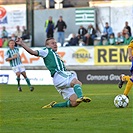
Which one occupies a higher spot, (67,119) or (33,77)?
(67,119)

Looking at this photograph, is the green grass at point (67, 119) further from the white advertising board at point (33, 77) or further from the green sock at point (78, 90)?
the white advertising board at point (33, 77)

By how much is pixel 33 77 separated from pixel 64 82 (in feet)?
52.6

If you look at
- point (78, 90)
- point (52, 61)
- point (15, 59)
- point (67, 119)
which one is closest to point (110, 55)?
point (15, 59)

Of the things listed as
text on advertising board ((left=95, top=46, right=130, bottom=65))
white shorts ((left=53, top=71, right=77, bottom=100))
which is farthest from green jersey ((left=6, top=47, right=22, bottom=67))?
white shorts ((left=53, top=71, right=77, bottom=100))

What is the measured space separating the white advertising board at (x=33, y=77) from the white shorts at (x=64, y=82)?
15.1 m

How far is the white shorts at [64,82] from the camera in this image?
1305 centimetres

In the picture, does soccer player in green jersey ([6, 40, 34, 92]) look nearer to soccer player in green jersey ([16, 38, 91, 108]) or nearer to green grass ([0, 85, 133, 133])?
green grass ([0, 85, 133, 133])

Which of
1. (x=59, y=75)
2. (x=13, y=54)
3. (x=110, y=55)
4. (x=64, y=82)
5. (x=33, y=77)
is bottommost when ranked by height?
(x=33, y=77)

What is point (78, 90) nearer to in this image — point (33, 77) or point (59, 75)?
point (59, 75)

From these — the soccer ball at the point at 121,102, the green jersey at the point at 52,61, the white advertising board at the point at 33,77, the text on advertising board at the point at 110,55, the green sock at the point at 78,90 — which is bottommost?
the white advertising board at the point at 33,77

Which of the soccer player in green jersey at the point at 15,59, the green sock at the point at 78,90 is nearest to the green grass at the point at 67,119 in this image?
the green sock at the point at 78,90

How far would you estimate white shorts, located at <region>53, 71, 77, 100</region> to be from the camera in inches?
514

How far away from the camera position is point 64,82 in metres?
13.1

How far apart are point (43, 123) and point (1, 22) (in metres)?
23.9
